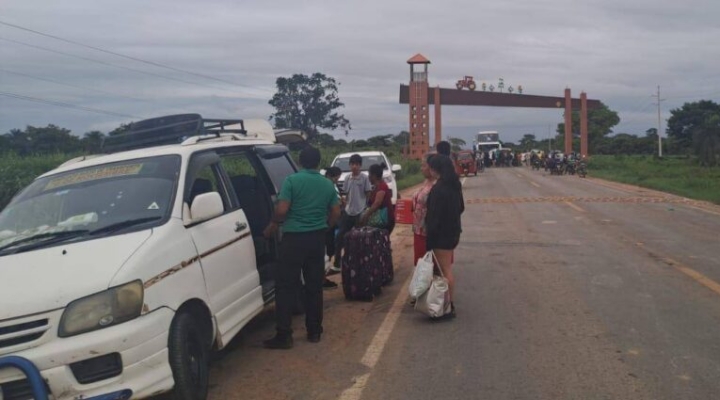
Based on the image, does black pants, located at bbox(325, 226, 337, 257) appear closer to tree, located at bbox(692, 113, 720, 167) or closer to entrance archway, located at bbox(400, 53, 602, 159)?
entrance archway, located at bbox(400, 53, 602, 159)

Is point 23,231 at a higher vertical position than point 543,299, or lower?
higher

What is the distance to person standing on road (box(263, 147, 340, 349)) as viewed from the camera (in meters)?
6.74

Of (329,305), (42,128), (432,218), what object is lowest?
(329,305)

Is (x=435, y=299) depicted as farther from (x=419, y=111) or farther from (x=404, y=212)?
(x=419, y=111)

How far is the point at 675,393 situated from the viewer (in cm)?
527

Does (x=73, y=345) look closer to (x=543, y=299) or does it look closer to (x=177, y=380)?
(x=177, y=380)

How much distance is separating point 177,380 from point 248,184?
3437mm

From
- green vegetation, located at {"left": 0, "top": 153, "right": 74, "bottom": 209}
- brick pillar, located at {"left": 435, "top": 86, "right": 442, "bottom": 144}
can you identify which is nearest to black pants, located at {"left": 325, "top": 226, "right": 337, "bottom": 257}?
green vegetation, located at {"left": 0, "top": 153, "right": 74, "bottom": 209}

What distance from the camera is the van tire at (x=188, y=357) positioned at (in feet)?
15.8

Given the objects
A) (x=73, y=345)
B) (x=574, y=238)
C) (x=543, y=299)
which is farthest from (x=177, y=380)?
(x=574, y=238)

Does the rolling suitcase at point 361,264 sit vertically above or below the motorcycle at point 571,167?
below

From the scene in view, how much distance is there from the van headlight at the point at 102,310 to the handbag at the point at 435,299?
364cm

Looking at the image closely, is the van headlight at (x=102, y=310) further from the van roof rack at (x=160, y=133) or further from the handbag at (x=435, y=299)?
the handbag at (x=435, y=299)

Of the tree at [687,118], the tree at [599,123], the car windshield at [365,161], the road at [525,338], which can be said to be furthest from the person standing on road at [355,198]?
the tree at [599,123]
